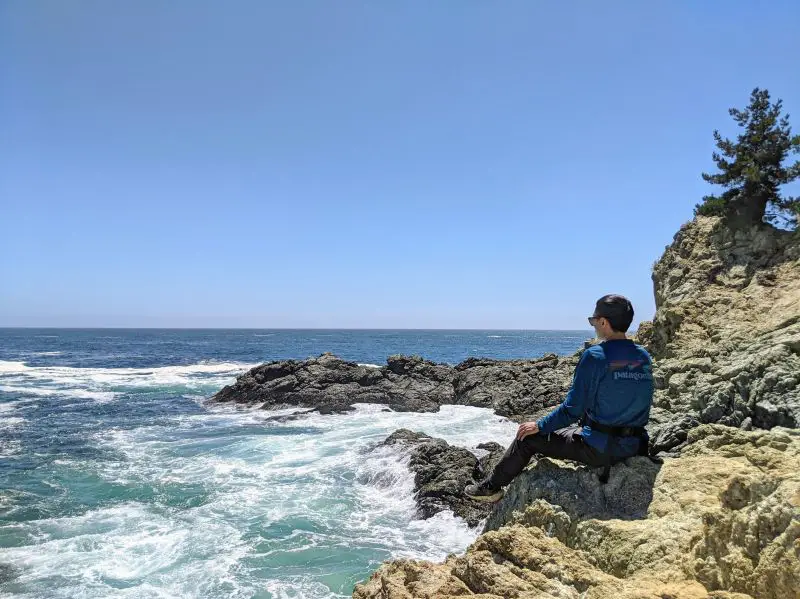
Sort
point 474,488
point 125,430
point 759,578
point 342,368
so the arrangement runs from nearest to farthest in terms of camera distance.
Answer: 1. point 759,578
2. point 474,488
3. point 125,430
4. point 342,368

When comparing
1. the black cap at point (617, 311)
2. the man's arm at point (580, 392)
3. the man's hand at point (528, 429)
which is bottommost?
the man's hand at point (528, 429)

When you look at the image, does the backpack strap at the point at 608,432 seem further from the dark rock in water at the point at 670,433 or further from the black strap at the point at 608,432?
the dark rock in water at the point at 670,433

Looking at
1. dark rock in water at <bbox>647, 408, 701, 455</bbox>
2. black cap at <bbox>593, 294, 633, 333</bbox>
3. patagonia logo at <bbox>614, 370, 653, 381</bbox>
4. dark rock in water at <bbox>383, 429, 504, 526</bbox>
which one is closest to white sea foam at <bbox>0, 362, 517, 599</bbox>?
dark rock in water at <bbox>383, 429, 504, 526</bbox>

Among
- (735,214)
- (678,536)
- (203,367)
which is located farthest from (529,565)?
(203,367)

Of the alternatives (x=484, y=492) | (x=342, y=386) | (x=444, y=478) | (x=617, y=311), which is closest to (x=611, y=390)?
(x=617, y=311)

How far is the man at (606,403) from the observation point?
5.10 m

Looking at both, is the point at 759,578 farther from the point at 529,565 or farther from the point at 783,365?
the point at 783,365

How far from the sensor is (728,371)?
27.9ft

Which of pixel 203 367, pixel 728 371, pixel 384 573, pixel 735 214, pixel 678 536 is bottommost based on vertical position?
pixel 203 367

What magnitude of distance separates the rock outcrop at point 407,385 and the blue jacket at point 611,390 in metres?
19.2

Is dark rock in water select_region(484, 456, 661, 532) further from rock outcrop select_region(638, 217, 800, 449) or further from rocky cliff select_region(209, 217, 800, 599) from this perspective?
rock outcrop select_region(638, 217, 800, 449)

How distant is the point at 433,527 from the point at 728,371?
20.7ft

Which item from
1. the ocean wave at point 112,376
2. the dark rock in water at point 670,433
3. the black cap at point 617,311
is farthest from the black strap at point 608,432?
the ocean wave at point 112,376

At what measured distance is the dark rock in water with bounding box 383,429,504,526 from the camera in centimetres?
1112
